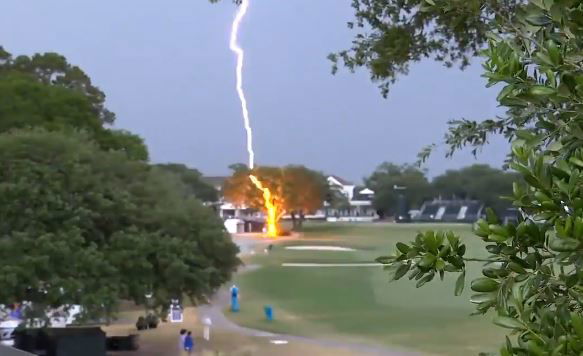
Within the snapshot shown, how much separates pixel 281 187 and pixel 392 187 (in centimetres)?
1330

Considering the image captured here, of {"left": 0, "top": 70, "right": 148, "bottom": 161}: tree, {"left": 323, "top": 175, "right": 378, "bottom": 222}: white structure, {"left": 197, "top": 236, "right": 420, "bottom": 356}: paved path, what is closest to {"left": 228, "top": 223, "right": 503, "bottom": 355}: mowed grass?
{"left": 197, "top": 236, "right": 420, "bottom": 356}: paved path

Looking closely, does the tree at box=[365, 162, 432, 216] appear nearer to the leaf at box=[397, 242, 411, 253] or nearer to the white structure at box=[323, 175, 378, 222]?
the white structure at box=[323, 175, 378, 222]

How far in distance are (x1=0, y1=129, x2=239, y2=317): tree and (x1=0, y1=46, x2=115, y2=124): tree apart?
14.7 metres

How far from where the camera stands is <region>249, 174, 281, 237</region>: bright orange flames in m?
68.4

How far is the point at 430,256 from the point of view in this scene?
1.76m

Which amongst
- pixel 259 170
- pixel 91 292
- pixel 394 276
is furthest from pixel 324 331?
pixel 259 170

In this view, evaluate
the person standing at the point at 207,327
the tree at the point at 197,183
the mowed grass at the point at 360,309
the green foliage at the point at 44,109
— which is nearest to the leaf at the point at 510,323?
the mowed grass at the point at 360,309

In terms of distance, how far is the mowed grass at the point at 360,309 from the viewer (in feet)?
81.6

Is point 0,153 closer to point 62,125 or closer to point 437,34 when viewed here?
point 62,125

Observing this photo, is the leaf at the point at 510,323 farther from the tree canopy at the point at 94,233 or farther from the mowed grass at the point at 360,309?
the tree canopy at the point at 94,233

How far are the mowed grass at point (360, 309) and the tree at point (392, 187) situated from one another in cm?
1390

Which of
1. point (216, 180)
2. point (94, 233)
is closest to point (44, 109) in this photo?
point (94, 233)

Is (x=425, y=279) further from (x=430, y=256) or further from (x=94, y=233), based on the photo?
(x=94, y=233)

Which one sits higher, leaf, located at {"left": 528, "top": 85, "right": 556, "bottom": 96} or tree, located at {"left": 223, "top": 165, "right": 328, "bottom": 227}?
tree, located at {"left": 223, "top": 165, "right": 328, "bottom": 227}
